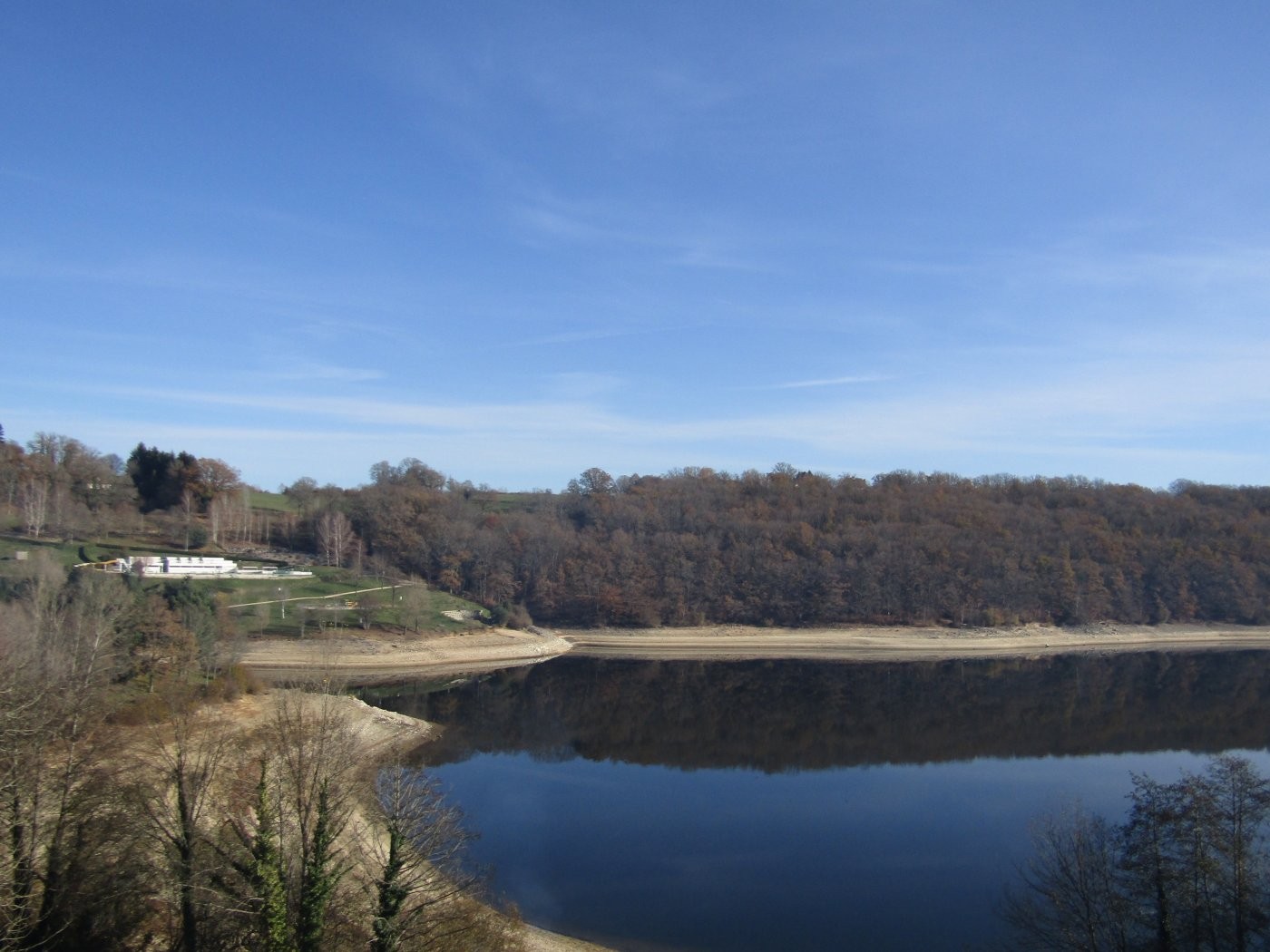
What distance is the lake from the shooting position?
21047 mm

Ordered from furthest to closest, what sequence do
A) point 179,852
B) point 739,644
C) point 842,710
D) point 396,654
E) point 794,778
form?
1. point 739,644
2. point 396,654
3. point 842,710
4. point 794,778
5. point 179,852

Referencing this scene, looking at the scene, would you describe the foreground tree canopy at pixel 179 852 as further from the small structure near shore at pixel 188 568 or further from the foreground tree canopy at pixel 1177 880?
the small structure near shore at pixel 188 568

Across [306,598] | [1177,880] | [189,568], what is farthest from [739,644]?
[1177,880]

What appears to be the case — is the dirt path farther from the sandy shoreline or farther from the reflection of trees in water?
the reflection of trees in water

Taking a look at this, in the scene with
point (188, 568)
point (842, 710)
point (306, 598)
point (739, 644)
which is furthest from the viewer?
point (739, 644)

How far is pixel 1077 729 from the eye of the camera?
135 feet

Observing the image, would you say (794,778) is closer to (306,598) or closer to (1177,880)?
(1177,880)

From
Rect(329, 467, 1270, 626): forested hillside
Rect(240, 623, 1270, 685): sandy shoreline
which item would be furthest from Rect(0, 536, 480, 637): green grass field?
Rect(329, 467, 1270, 626): forested hillside

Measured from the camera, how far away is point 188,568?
221 feet

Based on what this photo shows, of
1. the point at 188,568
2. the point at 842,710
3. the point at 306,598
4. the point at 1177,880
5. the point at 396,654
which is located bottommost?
the point at 842,710

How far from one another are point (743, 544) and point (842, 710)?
40.8 meters

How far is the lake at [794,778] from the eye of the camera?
21047 mm

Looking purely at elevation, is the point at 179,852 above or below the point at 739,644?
above

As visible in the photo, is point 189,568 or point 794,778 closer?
point 794,778
